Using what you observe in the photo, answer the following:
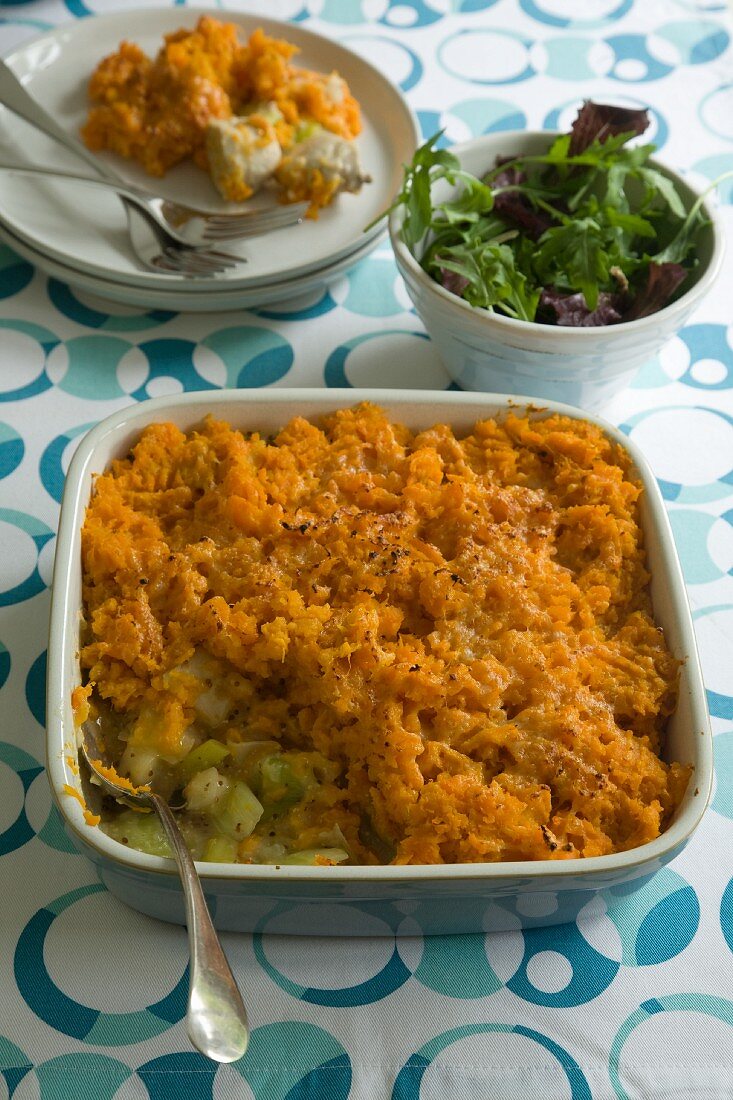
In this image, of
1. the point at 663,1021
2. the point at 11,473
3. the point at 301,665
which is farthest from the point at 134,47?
the point at 663,1021

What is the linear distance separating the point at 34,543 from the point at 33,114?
126 cm

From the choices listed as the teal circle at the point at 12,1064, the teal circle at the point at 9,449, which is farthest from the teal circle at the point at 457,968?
the teal circle at the point at 9,449

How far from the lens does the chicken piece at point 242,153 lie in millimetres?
2781

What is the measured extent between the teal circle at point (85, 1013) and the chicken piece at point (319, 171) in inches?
76.2

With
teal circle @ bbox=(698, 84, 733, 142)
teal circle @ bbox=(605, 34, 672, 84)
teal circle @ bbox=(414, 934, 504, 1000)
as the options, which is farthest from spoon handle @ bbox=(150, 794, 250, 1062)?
teal circle @ bbox=(605, 34, 672, 84)

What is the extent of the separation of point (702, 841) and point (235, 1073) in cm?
92

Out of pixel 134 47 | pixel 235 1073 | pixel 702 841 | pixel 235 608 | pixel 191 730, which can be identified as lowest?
pixel 702 841

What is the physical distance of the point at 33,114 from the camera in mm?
2834

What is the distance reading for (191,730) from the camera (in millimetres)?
1846

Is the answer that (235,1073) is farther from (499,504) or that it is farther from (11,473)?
(11,473)

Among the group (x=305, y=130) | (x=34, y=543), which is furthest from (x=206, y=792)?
(x=305, y=130)

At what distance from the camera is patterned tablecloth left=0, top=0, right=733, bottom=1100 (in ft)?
5.52

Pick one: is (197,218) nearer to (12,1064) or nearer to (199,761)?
(199,761)

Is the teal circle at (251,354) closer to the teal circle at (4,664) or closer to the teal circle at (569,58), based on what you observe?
the teal circle at (4,664)
